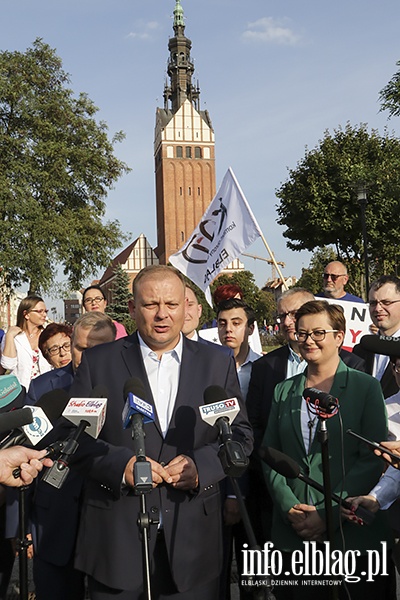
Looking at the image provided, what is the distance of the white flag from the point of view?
25.9ft

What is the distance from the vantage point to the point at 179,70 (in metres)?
91.2

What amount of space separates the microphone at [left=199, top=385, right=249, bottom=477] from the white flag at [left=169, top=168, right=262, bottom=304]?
5209 millimetres

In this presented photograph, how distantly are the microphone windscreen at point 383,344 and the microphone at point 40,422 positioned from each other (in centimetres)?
135

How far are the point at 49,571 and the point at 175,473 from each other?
1245 mm

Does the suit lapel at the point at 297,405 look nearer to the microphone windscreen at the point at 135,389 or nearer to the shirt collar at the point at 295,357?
the shirt collar at the point at 295,357

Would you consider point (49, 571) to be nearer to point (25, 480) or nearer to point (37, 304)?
point (25, 480)

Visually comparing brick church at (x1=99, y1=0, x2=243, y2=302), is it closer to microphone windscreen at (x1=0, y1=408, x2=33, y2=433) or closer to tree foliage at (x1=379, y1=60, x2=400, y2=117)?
tree foliage at (x1=379, y1=60, x2=400, y2=117)

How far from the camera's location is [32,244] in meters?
24.0

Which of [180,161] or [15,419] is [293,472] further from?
[180,161]

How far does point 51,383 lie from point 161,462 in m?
1.39

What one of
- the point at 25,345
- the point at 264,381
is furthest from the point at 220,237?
the point at 264,381

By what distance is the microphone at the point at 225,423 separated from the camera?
215cm

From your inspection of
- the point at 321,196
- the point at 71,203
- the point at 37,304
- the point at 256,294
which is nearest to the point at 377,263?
the point at 321,196

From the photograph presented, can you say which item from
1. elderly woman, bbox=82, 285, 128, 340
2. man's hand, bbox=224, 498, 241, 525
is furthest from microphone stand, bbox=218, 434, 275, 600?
elderly woman, bbox=82, 285, 128, 340
